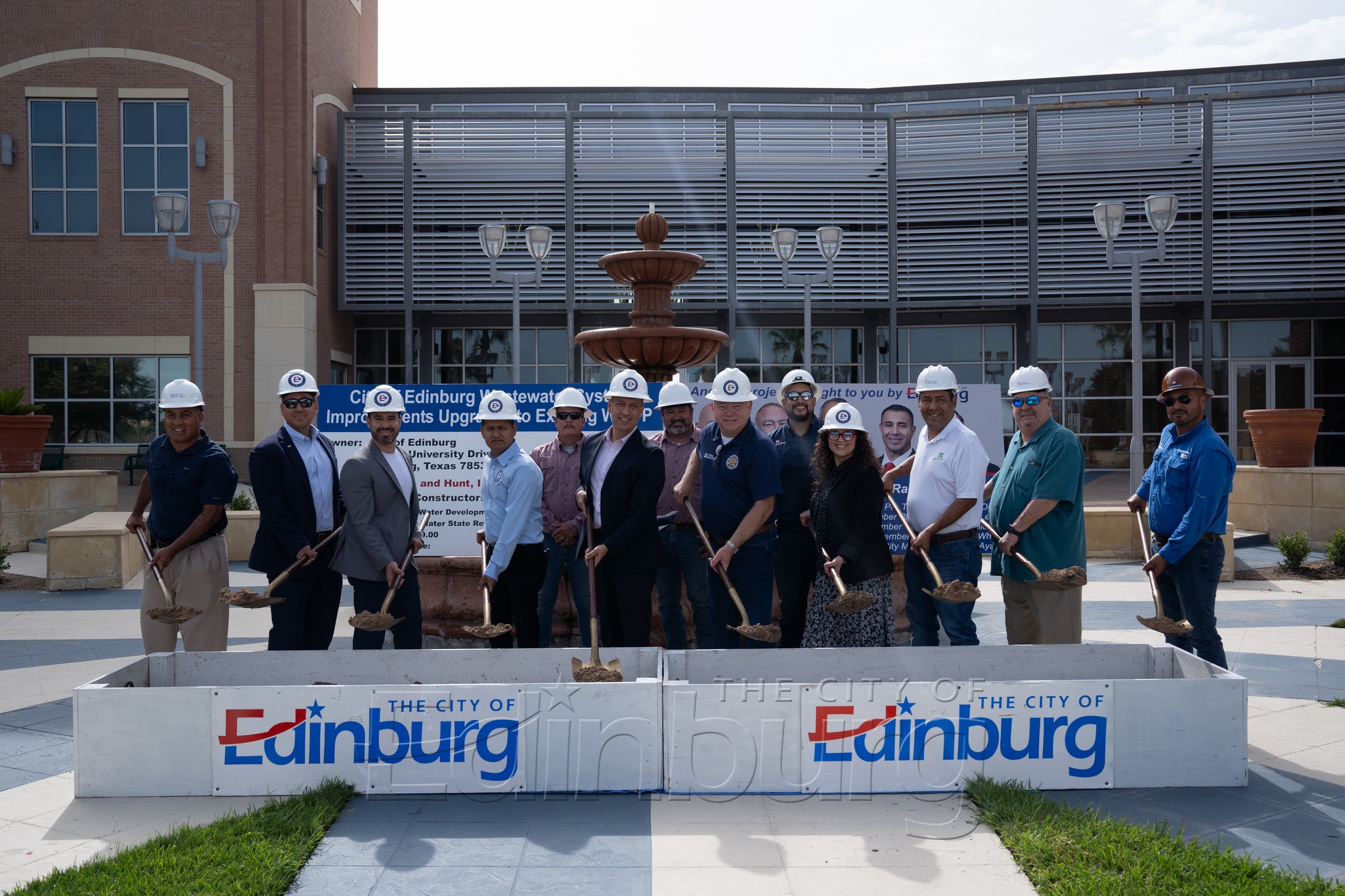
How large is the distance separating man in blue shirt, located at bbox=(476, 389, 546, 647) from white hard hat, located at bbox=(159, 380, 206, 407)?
5.47 ft

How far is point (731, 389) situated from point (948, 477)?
4.61 feet

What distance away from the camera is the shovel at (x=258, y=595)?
5621 mm

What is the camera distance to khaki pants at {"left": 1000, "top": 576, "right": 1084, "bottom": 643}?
5727 millimetres

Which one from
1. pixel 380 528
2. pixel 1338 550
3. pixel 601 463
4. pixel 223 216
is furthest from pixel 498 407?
pixel 1338 550

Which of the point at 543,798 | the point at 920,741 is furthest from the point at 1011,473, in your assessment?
the point at 543,798

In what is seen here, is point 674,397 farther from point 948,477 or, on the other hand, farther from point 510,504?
point 948,477

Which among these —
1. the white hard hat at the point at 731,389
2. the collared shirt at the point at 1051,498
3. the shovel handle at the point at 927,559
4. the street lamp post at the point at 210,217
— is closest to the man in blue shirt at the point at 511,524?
the white hard hat at the point at 731,389

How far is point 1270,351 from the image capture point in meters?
24.1

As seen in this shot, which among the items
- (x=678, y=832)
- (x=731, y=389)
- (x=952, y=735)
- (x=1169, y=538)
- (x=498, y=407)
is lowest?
(x=678, y=832)

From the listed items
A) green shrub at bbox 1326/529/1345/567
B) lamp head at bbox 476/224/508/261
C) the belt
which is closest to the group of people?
the belt

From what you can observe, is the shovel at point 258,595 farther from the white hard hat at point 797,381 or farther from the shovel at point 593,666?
the white hard hat at point 797,381

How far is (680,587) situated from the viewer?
257 inches

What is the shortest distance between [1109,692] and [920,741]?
891 mm

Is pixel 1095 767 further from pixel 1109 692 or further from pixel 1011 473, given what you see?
pixel 1011 473
